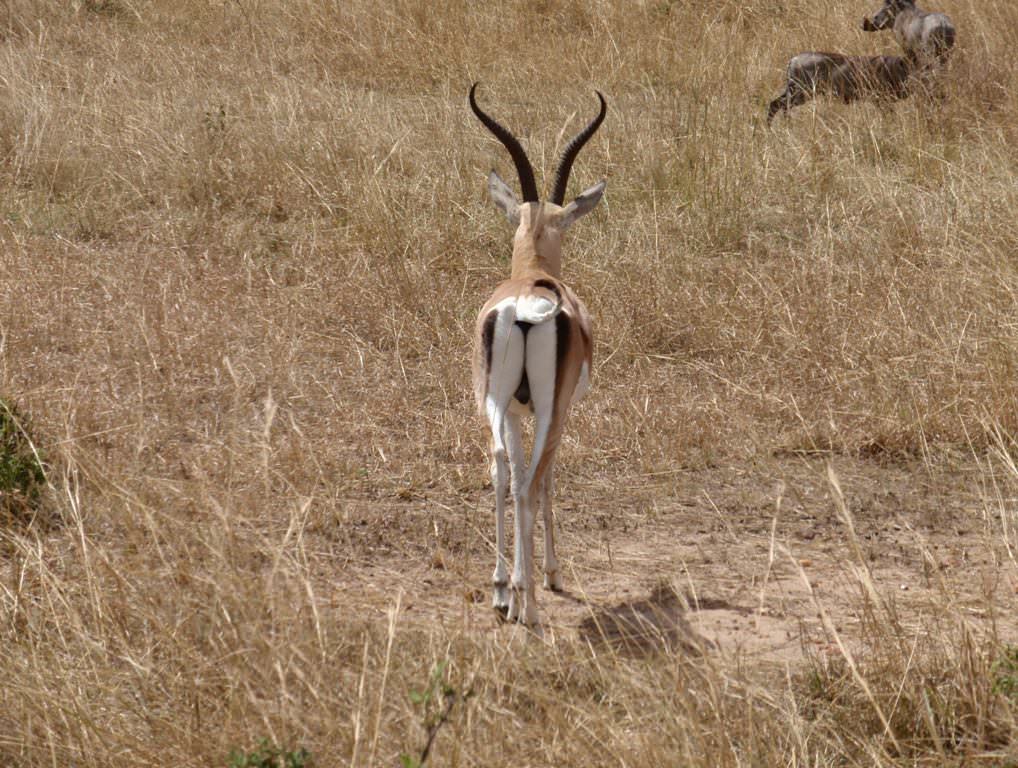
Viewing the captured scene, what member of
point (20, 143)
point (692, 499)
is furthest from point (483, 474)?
point (20, 143)

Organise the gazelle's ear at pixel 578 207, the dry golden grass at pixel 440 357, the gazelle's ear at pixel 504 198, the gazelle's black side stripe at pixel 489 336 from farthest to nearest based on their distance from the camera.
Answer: the gazelle's ear at pixel 504 198 → the gazelle's ear at pixel 578 207 → the gazelle's black side stripe at pixel 489 336 → the dry golden grass at pixel 440 357

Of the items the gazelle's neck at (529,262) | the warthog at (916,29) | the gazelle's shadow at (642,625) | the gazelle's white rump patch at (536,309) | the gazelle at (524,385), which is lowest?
the gazelle's shadow at (642,625)

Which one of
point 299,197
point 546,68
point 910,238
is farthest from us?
point 546,68

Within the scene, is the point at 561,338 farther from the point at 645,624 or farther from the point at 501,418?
the point at 645,624

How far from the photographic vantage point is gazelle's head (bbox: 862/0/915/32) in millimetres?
10719

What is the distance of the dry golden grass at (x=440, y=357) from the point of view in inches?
131

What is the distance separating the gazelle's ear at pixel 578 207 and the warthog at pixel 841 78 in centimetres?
454

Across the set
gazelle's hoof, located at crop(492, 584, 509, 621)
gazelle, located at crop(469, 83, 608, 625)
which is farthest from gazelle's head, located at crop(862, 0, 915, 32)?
gazelle's hoof, located at crop(492, 584, 509, 621)

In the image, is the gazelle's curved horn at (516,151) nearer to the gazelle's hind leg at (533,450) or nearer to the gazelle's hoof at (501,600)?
the gazelle's hind leg at (533,450)

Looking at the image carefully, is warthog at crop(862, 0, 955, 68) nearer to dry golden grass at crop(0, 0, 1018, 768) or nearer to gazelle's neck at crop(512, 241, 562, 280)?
dry golden grass at crop(0, 0, 1018, 768)

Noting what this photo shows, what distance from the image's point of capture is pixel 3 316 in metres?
6.57

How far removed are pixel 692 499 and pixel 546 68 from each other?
19.2 ft

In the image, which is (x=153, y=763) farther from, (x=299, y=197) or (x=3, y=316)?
(x=299, y=197)

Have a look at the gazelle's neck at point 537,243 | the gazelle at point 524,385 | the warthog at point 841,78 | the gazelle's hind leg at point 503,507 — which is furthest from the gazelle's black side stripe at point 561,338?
the warthog at point 841,78
